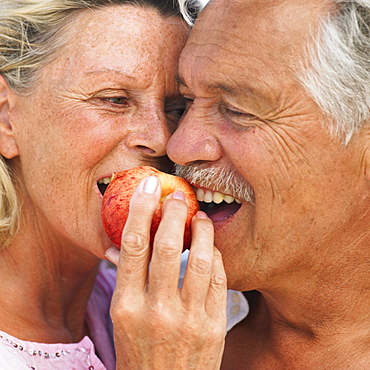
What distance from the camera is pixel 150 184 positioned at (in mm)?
2268

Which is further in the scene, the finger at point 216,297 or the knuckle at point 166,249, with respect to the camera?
the finger at point 216,297

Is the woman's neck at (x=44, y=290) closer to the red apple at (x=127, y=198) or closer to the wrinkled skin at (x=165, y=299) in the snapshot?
the red apple at (x=127, y=198)

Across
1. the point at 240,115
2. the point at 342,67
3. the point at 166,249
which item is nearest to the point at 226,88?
the point at 240,115

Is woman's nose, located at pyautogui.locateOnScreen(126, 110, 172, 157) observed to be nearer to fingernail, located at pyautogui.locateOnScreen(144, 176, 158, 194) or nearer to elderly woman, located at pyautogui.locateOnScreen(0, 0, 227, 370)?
elderly woman, located at pyautogui.locateOnScreen(0, 0, 227, 370)

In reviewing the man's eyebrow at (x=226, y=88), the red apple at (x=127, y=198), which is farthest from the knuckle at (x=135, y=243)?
the man's eyebrow at (x=226, y=88)

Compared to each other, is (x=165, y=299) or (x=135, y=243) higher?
(x=135, y=243)

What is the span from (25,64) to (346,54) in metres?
1.56

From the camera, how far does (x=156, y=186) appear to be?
227 cm

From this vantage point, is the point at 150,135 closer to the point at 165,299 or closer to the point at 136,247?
the point at 136,247

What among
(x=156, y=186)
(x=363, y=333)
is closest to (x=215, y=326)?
(x=156, y=186)

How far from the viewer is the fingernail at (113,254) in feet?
8.02

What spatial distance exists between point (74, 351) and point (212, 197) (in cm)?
110

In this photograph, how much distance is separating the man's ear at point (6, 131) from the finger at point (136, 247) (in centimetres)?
98

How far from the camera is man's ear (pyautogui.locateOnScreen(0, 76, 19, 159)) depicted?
2852 millimetres
